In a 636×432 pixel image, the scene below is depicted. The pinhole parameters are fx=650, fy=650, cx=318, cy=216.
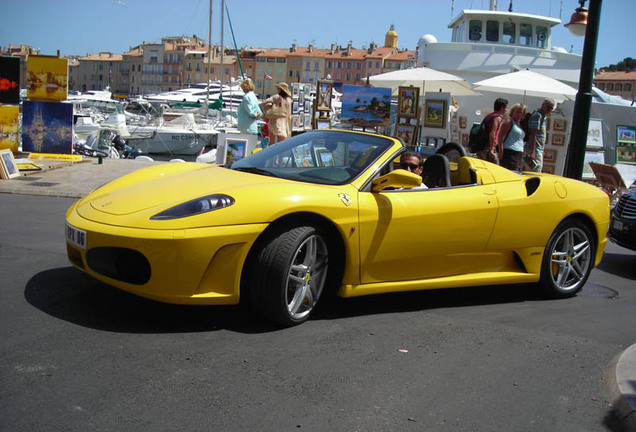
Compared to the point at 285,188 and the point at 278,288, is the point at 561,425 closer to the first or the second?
the point at 278,288

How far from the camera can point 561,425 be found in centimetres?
324

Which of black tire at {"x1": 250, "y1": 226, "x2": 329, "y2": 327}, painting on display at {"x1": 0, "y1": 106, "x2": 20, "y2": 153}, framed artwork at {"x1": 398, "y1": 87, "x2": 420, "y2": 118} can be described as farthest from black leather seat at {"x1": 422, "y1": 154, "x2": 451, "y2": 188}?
painting on display at {"x1": 0, "y1": 106, "x2": 20, "y2": 153}

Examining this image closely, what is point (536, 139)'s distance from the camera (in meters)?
11.8

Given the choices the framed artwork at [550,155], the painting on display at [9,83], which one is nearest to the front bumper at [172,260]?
the painting on display at [9,83]

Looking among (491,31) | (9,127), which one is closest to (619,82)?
(491,31)

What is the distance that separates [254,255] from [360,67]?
137 meters

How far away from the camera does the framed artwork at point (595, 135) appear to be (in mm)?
14305

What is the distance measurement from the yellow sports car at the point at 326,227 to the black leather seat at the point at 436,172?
10mm

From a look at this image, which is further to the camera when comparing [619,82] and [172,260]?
[619,82]

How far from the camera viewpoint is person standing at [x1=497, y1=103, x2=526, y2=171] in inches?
399

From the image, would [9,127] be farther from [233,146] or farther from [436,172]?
[436,172]

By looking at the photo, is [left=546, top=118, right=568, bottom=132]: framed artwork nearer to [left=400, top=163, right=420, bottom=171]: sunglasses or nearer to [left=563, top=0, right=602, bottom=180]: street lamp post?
[left=563, top=0, right=602, bottom=180]: street lamp post

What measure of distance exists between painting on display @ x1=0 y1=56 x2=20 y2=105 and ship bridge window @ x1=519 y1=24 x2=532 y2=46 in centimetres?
1894

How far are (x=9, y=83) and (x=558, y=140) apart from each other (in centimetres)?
1149
